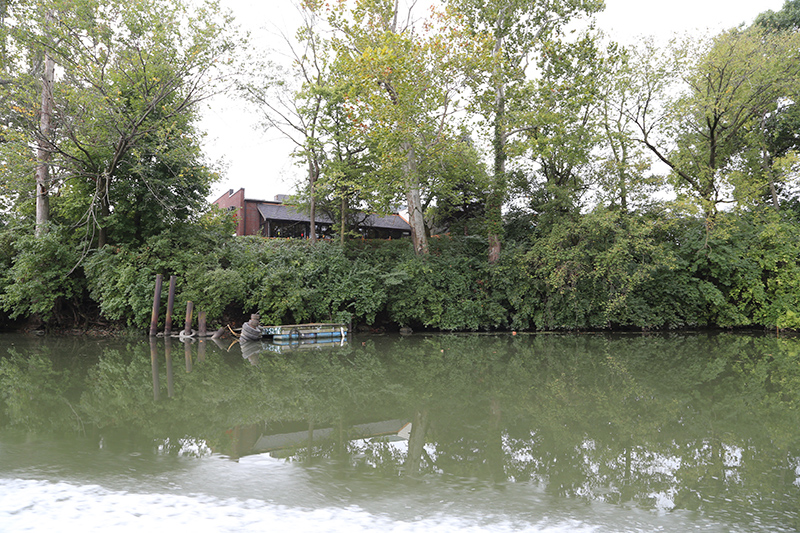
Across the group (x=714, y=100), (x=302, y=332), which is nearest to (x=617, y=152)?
(x=714, y=100)

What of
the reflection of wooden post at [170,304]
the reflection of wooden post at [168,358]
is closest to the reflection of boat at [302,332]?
the reflection of wooden post at [168,358]

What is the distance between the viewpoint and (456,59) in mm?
16188

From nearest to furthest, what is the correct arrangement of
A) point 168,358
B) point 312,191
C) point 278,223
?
point 168,358 < point 312,191 < point 278,223

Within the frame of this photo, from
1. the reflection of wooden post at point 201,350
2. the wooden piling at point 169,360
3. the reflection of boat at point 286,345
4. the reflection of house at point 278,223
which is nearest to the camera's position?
the wooden piling at point 169,360

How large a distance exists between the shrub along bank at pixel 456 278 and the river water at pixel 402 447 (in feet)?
21.1

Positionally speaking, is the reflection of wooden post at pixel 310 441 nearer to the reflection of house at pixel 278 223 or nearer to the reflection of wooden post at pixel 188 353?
the reflection of wooden post at pixel 188 353

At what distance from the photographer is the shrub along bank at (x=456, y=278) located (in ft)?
52.6

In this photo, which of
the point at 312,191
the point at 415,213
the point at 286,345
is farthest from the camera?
the point at 312,191

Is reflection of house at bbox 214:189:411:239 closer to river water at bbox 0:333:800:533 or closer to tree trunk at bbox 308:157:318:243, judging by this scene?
tree trunk at bbox 308:157:318:243

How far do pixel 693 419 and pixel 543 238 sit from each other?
12.5 metres

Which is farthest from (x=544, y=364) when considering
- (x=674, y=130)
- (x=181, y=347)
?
(x=674, y=130)

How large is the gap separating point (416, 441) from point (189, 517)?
237 cm

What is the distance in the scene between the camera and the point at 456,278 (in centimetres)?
1822

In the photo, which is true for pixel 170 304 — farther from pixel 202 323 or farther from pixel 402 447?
pixel 402 447
